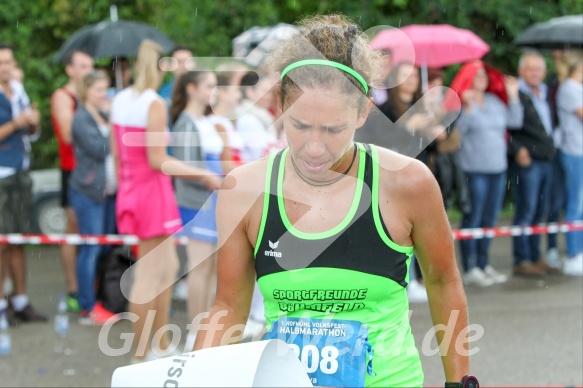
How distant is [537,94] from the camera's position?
34.7ft

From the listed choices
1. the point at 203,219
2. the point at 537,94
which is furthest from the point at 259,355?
the point at 537,94

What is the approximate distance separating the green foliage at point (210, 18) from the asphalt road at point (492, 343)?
15.0 ft

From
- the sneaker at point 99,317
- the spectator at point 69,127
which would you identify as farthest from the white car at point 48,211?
the sneaker at point 99,317

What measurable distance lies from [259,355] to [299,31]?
3.67 ft

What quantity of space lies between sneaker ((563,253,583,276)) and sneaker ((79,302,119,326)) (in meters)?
4.83

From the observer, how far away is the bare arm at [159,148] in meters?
7.02

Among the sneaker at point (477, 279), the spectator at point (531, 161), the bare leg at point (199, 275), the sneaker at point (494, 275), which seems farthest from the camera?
the spectator at point (531, 161)

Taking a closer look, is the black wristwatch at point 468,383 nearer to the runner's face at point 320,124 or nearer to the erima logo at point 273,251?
the erima logo at point 273,251

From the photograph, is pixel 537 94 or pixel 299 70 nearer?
pixel 299 70

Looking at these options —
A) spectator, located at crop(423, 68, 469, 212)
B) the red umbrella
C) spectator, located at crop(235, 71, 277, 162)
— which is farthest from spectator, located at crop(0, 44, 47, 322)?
the red umbrella

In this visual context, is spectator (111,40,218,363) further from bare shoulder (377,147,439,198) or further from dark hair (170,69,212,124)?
bare shoulder (377,147,439,198)

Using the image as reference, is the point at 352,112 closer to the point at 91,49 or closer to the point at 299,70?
the point at 299,70

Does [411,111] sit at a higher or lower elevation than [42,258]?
higher

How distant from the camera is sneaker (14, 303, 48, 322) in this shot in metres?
8.52
